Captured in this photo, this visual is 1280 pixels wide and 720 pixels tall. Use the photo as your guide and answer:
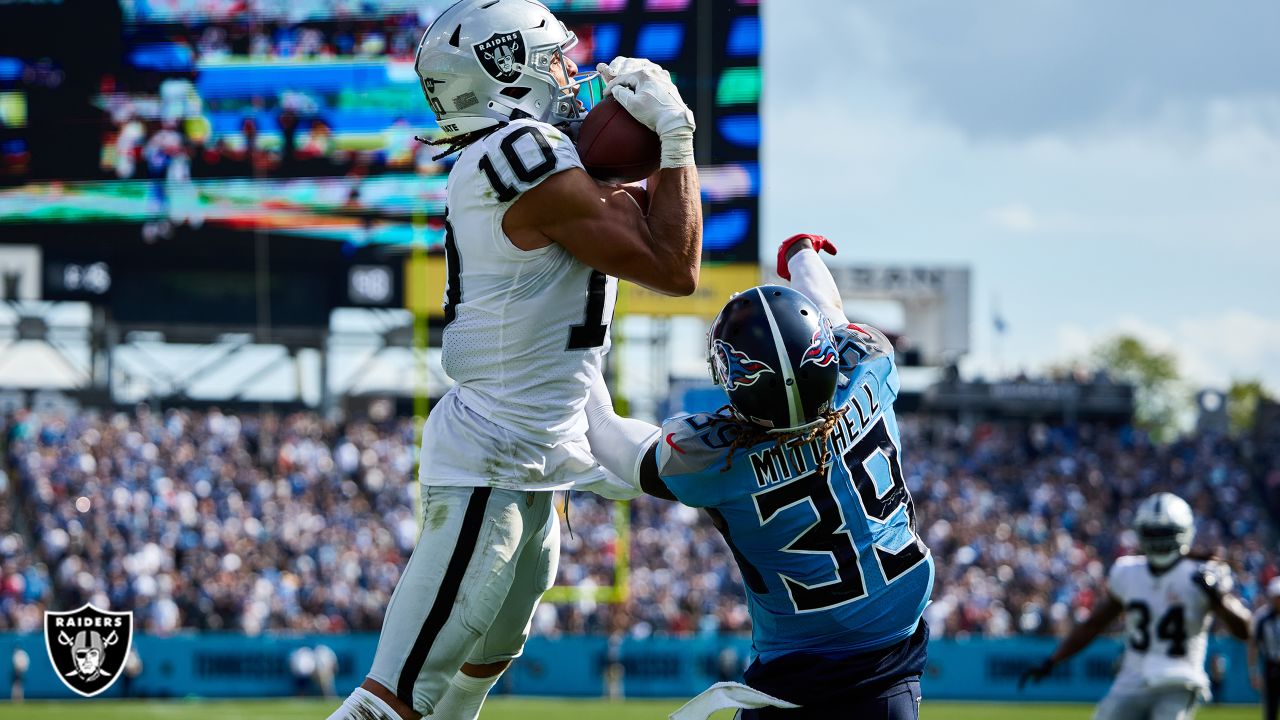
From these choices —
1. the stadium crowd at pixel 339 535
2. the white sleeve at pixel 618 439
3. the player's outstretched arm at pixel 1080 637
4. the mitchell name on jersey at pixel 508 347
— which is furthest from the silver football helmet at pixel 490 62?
the stadium crowd at pixel 339 535

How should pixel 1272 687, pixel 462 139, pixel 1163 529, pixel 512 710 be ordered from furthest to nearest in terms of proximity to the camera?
pixel 512 710
pixel 1272 687
pixel 1163 529
pixel 462 139

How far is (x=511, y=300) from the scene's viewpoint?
402 cm

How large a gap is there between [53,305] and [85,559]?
471 centimetres

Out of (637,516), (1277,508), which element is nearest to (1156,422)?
(1277,508)

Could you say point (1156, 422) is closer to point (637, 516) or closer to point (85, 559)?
point (637, 516)

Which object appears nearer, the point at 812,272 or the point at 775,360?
the point at 775,360

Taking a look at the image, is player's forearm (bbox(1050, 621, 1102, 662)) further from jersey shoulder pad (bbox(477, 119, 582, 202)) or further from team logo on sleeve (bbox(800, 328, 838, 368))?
jersey shoulder pad (bbox(477, 119, 582, 202))

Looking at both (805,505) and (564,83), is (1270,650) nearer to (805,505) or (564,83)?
(805,505)

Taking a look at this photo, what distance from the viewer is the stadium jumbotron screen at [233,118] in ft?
62.3

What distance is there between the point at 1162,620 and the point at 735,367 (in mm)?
5265

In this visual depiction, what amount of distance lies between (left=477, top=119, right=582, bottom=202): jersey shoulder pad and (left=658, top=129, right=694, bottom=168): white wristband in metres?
0.23

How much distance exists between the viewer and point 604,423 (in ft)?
13.3
